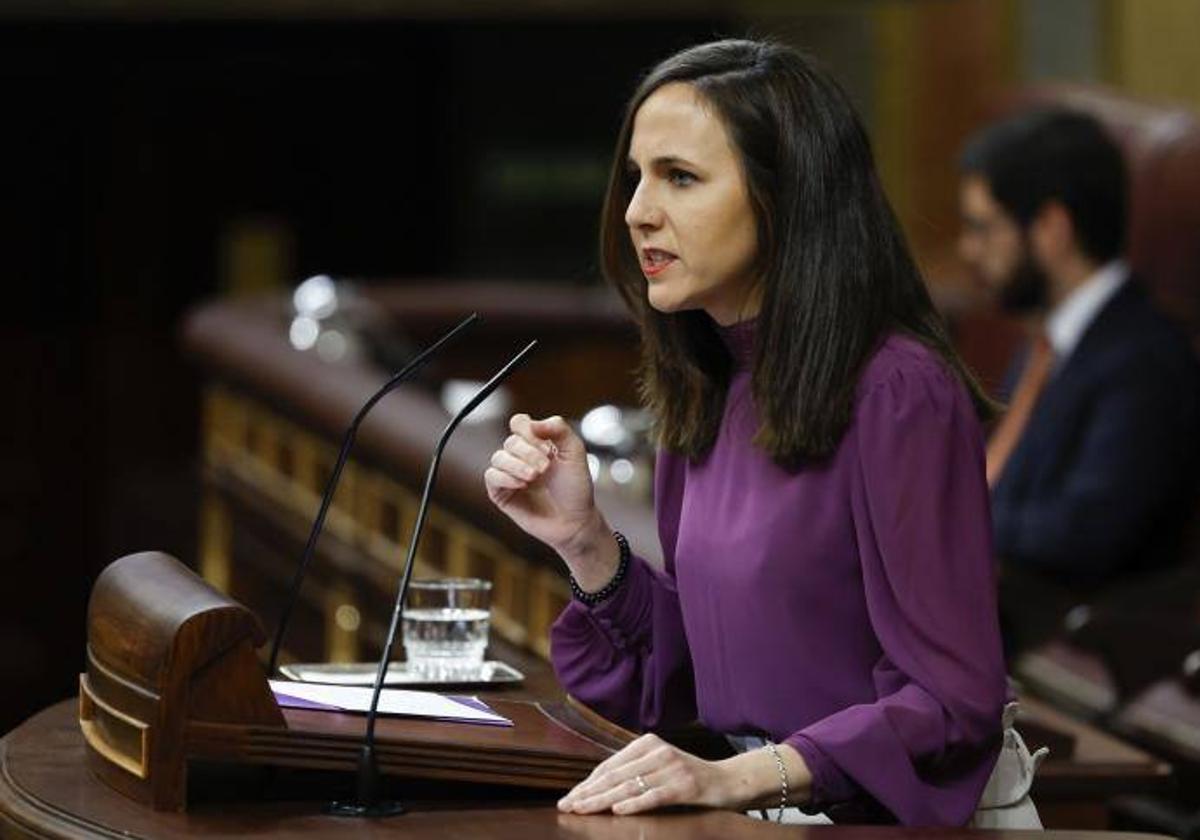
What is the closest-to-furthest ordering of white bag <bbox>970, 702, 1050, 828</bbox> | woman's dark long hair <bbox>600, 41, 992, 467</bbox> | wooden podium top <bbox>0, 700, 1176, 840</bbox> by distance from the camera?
1. wooden podium top <bbox>0, 700, 1176, 840</bbox>
2. woman's dark long hair <bbox>600, 41, 992, 467</bbox>
3. white bag <bbox>970, 702, 1050, 828</bbox>

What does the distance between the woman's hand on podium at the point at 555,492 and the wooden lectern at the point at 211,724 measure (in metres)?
0.25

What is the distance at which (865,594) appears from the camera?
259cm

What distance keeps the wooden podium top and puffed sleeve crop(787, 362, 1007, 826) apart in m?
0.11

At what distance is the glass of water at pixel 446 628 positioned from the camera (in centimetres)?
302

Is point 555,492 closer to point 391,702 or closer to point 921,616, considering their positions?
point 391,702

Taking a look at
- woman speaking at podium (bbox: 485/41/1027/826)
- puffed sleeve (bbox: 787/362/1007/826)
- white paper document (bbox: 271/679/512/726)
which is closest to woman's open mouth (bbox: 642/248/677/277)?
woman speaking at podium (bbox: 485/41/1027/826)

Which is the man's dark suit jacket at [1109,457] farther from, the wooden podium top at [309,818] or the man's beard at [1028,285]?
the wooden podium top at [309,818]

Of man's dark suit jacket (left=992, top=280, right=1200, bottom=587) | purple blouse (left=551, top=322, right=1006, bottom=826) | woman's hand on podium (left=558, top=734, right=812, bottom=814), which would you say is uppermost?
purple blouse (left=551, top=322, right=1006, bottom=826)

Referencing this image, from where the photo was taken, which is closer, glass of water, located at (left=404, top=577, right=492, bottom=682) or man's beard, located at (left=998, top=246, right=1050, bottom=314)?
glass of water, located at (left=404, top=577, right=492, bottom=682)

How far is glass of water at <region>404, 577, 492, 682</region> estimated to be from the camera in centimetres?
302

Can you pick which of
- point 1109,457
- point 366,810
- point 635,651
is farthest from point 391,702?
point 1109,457

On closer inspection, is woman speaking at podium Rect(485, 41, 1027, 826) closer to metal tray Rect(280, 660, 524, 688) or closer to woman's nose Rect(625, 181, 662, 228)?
woman's nose Rect(625, 181, 662, 228)

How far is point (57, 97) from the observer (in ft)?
34.7

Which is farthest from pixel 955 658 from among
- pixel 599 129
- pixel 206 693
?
pixel 599 129
